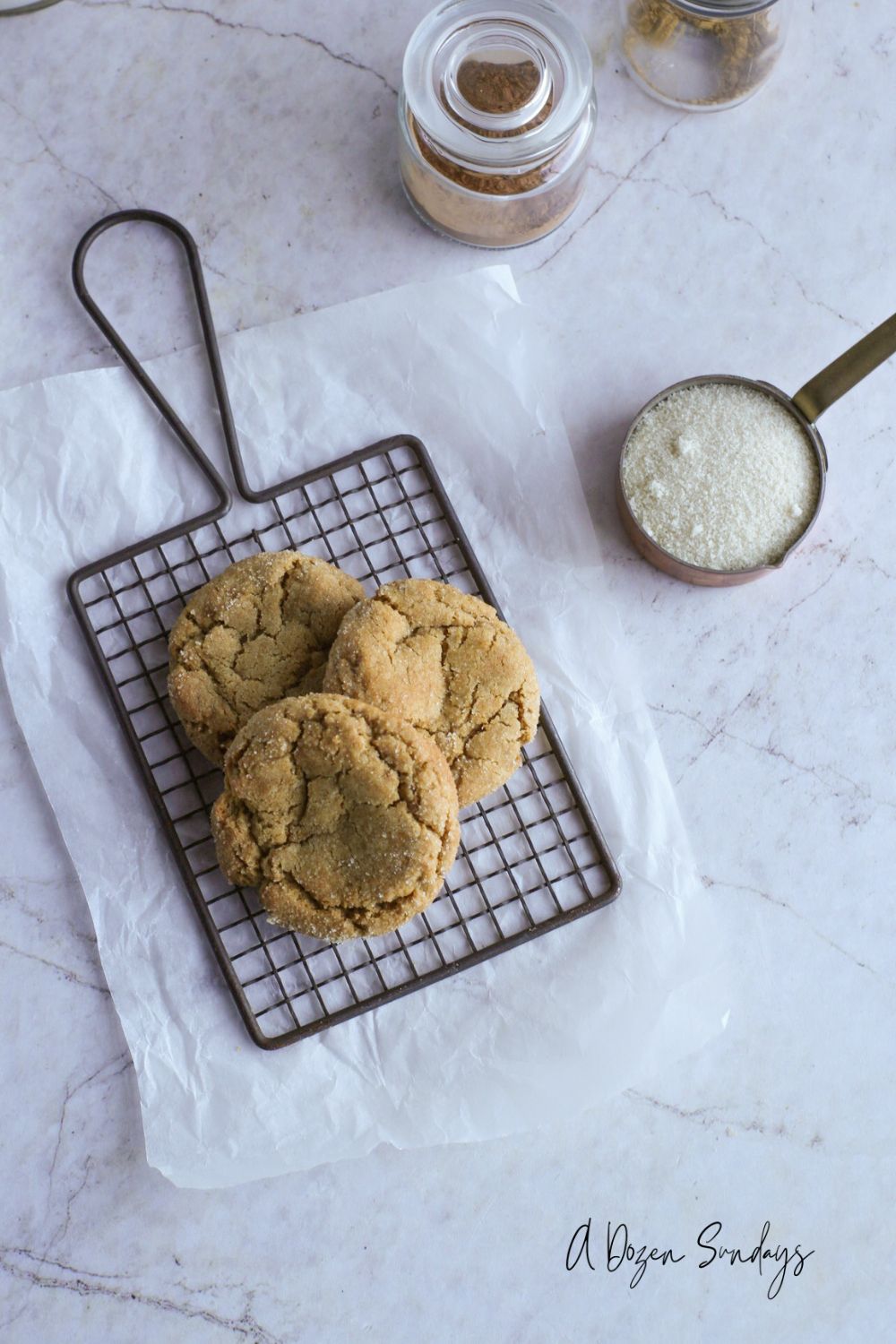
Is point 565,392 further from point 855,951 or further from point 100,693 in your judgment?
point 855,951

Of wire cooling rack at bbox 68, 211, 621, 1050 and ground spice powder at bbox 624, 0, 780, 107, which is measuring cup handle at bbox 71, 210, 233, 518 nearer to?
wire cooling rack at bbox 68, 211, 621, 1050

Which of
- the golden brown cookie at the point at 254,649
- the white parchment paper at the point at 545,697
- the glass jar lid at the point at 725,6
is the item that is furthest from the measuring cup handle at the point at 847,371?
the golden brown cookie at the point at 254,649

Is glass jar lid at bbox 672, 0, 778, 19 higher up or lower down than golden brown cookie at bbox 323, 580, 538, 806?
higher up

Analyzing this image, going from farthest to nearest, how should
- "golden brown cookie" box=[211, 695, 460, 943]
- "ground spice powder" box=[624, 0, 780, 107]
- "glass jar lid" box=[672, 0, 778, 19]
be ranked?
"ground spice powder" box=[624, 0, 780, 107] < "glass jar lid" box=[672, 0, 778, 19] < "golden brown cookie" box=[211, 695, 460, 943]

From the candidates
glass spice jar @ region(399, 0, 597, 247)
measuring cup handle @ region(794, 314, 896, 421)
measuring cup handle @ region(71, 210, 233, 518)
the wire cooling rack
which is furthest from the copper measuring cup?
measuring cup handle @ region(71, 210, 233, 518)

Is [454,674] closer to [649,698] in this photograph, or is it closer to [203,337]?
[649,698]

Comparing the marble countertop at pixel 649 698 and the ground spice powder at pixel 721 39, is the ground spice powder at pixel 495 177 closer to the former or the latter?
the marble countertop at pixel 649 698

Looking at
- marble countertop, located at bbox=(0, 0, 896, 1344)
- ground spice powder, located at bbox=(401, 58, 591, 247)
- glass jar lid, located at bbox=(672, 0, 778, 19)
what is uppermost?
glass jar lid, located at bbox=(672, 0, 778, 19)

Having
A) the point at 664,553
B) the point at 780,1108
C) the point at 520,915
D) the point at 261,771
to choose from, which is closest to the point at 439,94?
the point at 664,553
